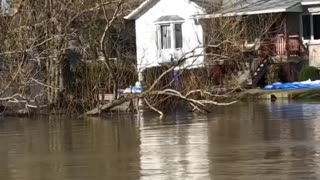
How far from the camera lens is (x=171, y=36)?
46.9 metres

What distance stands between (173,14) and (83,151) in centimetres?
3003

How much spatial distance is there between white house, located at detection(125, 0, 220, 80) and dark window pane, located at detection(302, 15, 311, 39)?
5.29m

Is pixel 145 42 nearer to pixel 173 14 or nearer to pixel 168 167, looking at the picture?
pixel 173 14

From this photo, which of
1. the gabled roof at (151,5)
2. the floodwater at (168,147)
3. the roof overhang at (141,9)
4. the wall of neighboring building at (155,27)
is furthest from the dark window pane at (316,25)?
the floodwater at (168,147)

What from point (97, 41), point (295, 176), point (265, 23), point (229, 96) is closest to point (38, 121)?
point (97, 41)

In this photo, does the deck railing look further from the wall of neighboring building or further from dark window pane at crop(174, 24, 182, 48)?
dark window pane at crop(174, 24, 182, 48)

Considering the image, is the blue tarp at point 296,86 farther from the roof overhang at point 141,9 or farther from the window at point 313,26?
the roof overhang at point 141,9

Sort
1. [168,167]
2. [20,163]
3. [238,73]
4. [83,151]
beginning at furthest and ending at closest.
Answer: [238,73] → [83,151] → [20,163] → [168,167]

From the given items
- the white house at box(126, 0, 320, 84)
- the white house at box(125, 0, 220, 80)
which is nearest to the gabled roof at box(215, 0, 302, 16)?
the white house at box(126, 0, 320, 84)

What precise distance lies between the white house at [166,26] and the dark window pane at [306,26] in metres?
5.29

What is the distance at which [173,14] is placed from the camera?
47312 mm

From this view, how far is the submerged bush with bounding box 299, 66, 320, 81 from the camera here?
4009cm

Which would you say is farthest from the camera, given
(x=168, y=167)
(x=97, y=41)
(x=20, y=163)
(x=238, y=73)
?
(x=238, y=73)

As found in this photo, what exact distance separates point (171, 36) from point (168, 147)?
29455mm
